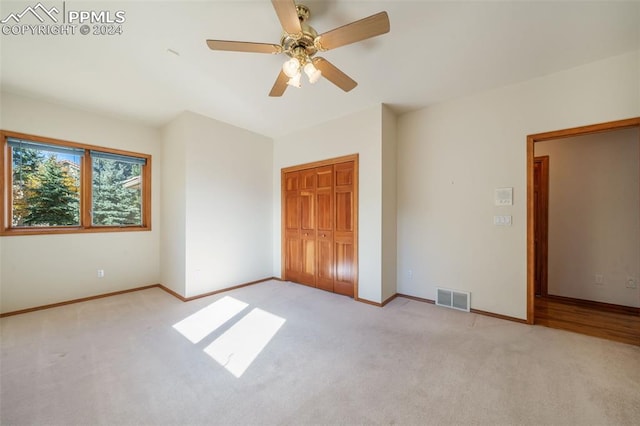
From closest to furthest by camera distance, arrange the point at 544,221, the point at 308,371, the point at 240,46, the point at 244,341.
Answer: the point at 240,46
the point at 308,371
the point at 244,341
the point at 544,221

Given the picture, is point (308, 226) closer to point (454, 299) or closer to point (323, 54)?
point (454, 299)

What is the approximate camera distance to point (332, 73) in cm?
211

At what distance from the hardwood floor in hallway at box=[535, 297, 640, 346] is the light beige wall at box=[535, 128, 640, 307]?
278 millimetres

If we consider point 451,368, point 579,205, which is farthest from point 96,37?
point 579,205

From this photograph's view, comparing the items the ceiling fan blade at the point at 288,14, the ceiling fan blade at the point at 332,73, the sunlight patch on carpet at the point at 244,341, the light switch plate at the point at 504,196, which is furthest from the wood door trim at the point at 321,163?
the sunlight patch on carpet at the point at 244,341

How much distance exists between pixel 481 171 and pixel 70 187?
5652 millimetres

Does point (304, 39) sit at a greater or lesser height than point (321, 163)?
greater

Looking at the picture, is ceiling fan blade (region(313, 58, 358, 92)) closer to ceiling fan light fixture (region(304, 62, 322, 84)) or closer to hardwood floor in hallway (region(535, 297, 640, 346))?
ceiling fan light fixture (region(304, 62, 322, 84))

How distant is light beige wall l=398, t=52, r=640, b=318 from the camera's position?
2.49 m

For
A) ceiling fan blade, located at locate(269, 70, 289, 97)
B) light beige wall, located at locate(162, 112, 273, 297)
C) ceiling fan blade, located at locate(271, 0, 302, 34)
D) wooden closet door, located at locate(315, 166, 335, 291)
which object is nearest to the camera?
ceiling fan blade, located at locate(271, 0, 302, 34)

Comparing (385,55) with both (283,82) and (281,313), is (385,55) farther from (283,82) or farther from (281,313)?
(281,313)

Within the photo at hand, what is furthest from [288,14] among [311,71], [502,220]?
[502,220]

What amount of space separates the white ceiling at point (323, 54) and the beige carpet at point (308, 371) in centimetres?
274

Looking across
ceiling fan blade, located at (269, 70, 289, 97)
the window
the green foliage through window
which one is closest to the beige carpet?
the window
